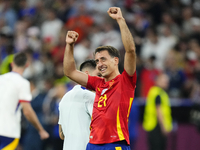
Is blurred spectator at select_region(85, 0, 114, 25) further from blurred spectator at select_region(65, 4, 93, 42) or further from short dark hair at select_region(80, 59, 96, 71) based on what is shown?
short dark hair at select_region(80, 59, 96, 71)

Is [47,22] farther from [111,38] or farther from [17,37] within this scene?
[111,38]

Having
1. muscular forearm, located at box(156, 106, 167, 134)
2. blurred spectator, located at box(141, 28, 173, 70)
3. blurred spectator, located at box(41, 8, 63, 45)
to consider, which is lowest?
muscular forearm, located at box(156, 106, 167, 134)

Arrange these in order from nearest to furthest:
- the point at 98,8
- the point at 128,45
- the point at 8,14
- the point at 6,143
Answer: the point at 128,45
the point at 6,143
the point at 98,8
the point at 8,14

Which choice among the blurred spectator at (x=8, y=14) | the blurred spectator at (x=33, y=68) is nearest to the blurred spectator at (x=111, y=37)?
the blurred spectator at (x=33, y=68)

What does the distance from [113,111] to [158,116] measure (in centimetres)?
526

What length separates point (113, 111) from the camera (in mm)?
4773

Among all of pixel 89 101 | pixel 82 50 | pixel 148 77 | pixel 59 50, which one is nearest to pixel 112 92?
pixel 89 101

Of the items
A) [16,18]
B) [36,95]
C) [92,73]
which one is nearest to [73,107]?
[92,73]

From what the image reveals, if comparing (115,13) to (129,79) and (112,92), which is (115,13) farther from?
(112,92)

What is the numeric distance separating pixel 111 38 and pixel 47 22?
2.85 m

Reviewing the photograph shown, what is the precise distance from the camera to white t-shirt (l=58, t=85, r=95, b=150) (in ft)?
17.3

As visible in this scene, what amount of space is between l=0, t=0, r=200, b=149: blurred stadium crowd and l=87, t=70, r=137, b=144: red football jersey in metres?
5.32

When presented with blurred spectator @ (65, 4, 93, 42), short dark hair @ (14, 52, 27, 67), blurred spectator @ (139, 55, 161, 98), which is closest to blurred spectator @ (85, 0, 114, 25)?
blurred spectator @ (65, 4, 93, 42)

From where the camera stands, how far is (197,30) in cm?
1274
